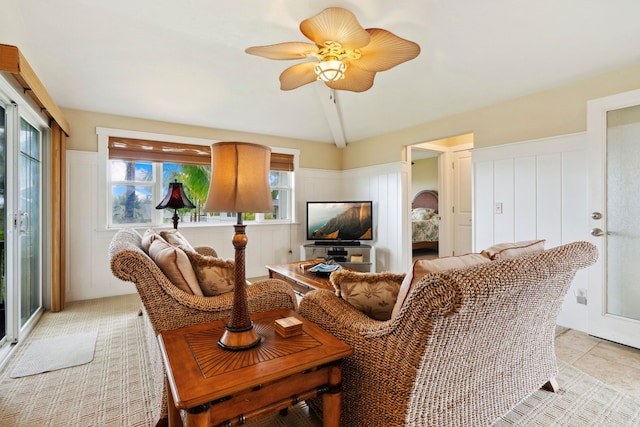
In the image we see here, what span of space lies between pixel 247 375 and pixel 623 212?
2950mm

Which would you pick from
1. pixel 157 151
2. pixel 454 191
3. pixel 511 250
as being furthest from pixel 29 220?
pixel 454 191

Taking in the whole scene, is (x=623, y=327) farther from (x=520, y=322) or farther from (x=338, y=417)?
(x=338, y=417)

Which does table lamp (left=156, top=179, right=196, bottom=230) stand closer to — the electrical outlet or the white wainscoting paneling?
the white wainscoting paneling

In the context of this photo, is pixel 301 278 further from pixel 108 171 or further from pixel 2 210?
pixel 108 171

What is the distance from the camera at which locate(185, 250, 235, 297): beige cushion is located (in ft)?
5.35

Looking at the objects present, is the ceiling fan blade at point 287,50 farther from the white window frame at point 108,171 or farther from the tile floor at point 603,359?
the tile floor at point 603,359

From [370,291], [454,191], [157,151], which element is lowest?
[370,291]

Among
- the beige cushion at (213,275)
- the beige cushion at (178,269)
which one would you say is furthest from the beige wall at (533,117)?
the beige cushion at (178,269)

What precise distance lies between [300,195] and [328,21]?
11.5 feet

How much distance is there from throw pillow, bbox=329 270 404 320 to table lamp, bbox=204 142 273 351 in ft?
1.51

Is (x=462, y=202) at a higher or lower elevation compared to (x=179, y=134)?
lower

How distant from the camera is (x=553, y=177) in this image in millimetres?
2945

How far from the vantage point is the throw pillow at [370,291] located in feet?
4.67

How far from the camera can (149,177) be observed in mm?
4086
